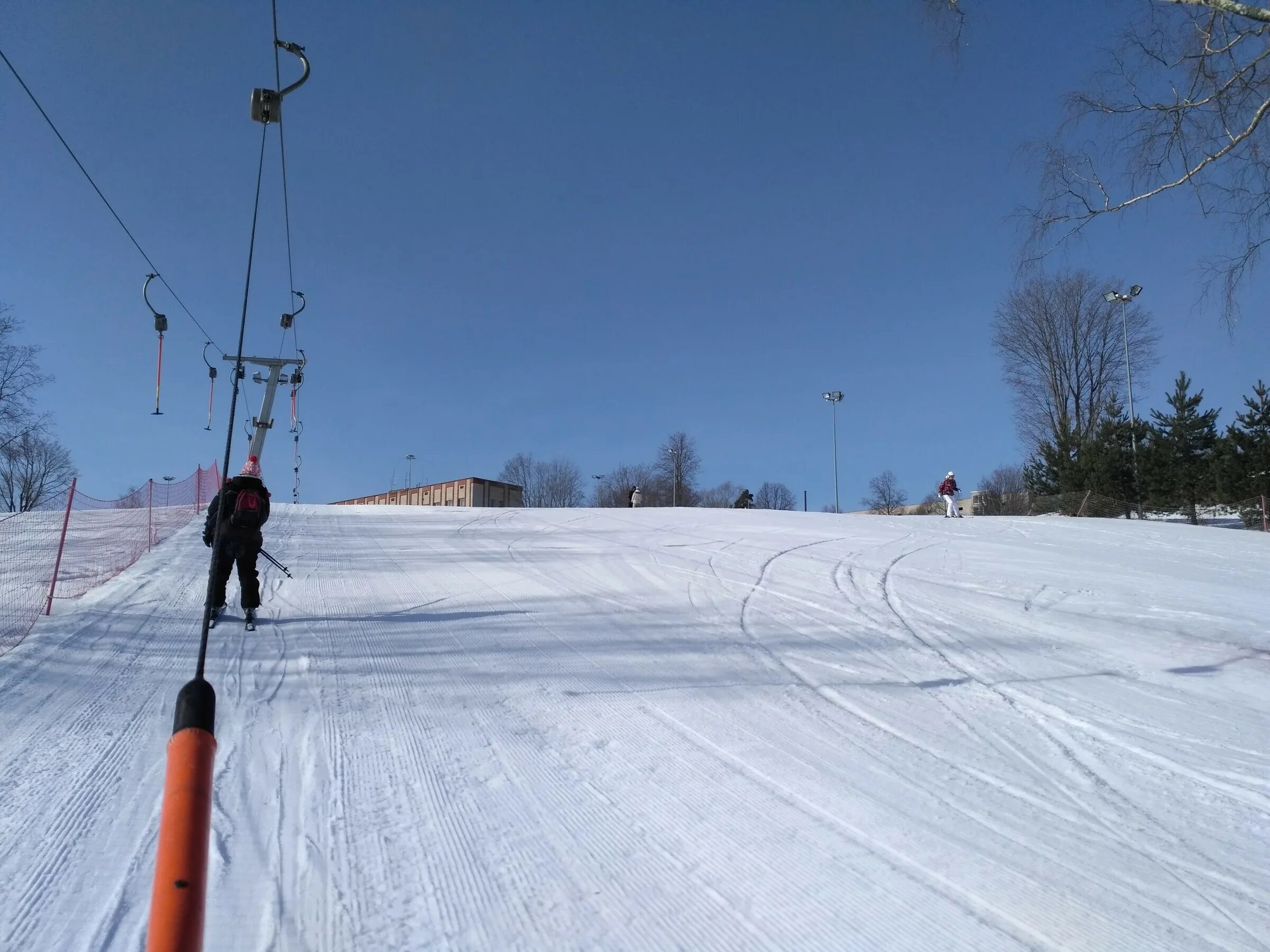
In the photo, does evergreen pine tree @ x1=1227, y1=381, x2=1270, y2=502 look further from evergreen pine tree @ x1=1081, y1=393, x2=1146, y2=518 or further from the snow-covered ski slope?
the snow-covered ski slope

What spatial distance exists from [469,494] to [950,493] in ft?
97.2

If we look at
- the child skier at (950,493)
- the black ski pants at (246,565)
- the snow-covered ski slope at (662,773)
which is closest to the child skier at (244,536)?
the black ski pants at (246,565)

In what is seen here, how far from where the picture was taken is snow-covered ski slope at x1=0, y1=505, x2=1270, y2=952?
286 cm

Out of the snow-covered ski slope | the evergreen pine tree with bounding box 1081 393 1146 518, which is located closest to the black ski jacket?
the snow-covered ski slope

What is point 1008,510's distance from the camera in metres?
44.4

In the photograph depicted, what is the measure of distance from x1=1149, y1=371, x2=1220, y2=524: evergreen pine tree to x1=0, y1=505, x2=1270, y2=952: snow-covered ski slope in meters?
28.2

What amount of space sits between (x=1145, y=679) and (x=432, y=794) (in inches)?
236

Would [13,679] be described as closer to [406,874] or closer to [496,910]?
[406,874]

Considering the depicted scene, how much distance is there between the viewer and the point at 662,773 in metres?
4.17

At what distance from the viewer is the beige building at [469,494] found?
46969mm

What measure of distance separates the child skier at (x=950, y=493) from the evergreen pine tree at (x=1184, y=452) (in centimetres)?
1044

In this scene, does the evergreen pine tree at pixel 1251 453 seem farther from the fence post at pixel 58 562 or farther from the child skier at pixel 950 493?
the fence post at pixel 58 562

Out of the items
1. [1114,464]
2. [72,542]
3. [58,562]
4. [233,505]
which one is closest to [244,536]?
[233,505]

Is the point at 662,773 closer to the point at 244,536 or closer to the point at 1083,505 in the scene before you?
the point at 244,536
